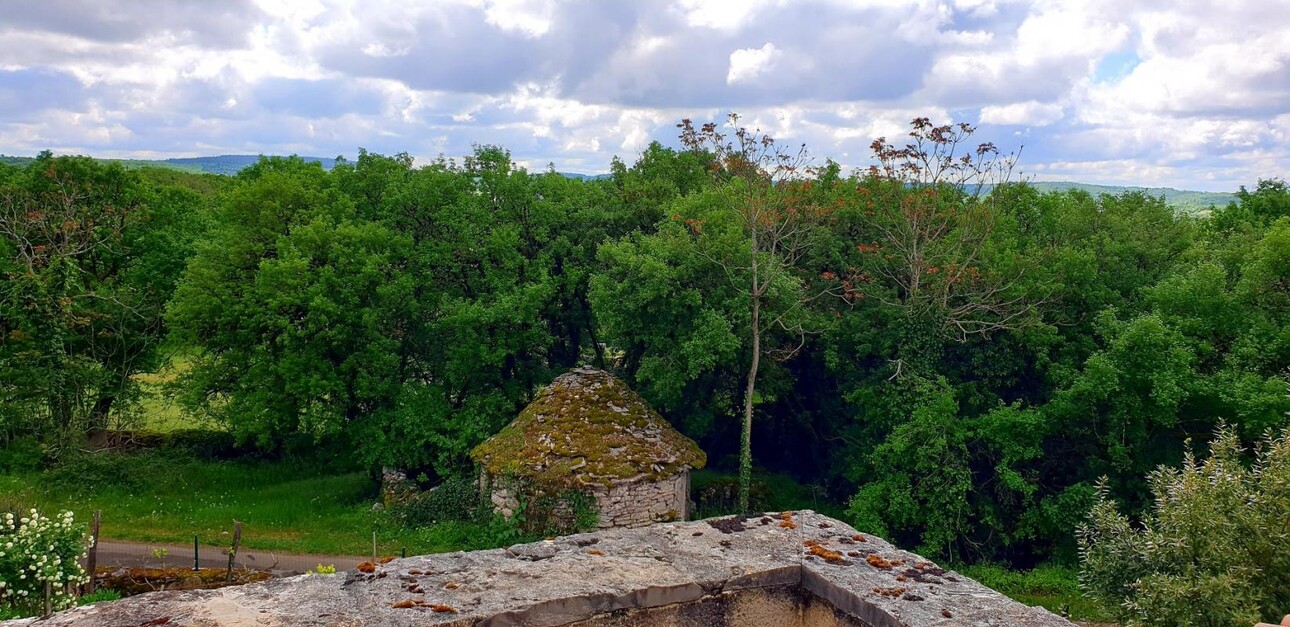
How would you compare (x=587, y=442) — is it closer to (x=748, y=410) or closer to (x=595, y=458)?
(x=595, y=458)

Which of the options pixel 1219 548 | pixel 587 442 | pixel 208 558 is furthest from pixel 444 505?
pixel 1219 548

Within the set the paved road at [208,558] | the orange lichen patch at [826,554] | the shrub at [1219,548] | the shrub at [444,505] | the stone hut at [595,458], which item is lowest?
the paved road at [208,558]

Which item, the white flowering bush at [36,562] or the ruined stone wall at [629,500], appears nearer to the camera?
the white flowering bush at [36,562]

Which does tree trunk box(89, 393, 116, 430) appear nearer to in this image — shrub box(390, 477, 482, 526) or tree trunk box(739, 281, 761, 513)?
shrub box(390, 477, 482, 526)

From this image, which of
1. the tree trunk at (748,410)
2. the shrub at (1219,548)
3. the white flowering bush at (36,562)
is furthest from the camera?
the tree trunk at (748,410)

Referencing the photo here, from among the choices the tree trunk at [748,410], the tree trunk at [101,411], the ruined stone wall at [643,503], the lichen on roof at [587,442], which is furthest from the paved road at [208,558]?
the tree trunk at [748,410]

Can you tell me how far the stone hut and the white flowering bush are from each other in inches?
327

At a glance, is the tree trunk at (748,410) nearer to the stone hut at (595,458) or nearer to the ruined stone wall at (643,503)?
the stone hut at (595,458)

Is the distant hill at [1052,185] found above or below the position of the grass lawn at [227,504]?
above

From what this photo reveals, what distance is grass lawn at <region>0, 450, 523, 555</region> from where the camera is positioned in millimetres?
18969

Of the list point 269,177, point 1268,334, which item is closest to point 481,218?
point 269,177

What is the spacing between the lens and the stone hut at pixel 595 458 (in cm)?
1748

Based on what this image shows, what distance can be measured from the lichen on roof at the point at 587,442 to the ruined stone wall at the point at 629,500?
0.22m

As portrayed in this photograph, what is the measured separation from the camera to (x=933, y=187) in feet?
67.7
